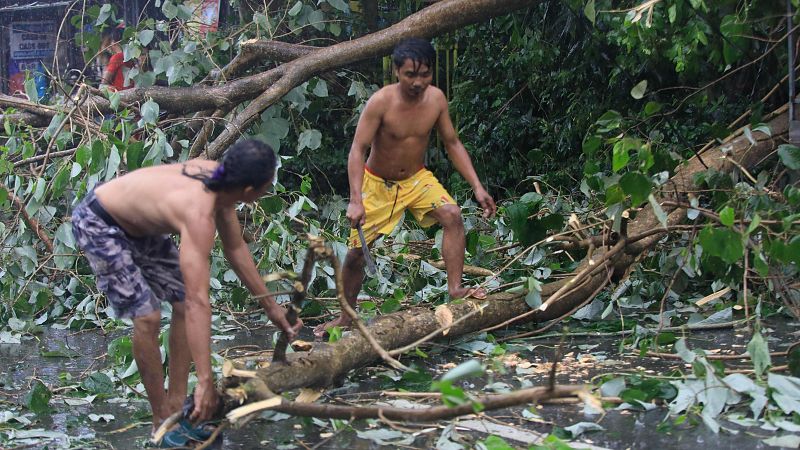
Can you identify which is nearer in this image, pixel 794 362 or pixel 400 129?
pixel 794 362

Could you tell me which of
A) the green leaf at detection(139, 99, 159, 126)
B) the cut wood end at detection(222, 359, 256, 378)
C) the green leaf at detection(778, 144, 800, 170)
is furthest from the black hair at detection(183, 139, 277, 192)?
the green leaf at detection(778, 144, 800, 170)

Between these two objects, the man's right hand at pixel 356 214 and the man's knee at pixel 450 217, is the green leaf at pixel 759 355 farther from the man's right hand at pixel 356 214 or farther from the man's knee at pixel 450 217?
the man's right hand at pixel 356 214

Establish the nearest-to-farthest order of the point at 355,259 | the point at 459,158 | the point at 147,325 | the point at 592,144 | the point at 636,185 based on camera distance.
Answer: the point at 147,325 → the point at 636,185 → the point at 592,144 → the point at 355,259 → the point at 459,158

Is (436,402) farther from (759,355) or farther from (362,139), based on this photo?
(362,139)

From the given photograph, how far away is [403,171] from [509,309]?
40.2 inches

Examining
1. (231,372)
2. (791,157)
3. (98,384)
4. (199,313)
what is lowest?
(98,384)

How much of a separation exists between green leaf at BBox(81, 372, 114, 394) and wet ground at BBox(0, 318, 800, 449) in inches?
2.6

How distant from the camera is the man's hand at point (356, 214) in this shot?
5.33m

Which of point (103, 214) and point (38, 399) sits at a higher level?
point (103, 214)

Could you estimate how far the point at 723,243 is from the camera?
179 inches

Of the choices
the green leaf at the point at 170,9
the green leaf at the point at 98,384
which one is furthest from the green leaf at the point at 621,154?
the green leaf at the point at 170,9

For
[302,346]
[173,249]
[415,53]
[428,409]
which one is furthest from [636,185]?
[173,249]

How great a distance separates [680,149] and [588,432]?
4.50 meters

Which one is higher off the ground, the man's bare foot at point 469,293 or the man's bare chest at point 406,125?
the man's bare chest at point 406,125
